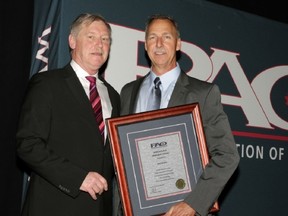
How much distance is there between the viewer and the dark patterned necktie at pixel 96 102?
2.46m

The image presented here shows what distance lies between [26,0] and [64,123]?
1.40 meters

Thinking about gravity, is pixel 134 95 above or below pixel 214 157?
above

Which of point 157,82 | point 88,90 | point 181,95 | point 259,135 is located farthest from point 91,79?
point 259,135

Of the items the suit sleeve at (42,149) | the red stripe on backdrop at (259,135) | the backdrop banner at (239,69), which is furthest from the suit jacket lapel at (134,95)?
the red stripe on backdrop at (259,135)

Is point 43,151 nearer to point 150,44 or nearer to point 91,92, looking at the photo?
point 91,92

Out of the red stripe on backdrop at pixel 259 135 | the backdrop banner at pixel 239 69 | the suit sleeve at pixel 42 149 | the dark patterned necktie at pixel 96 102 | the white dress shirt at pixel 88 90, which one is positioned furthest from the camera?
the red stripe on backdrop at pixel 259 135

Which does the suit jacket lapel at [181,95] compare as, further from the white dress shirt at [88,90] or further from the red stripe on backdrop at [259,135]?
the red stripe on backdrop at [259,135]

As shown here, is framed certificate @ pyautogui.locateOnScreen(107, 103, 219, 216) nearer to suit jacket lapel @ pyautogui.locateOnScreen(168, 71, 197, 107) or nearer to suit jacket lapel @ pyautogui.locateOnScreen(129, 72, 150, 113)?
suit jacket lapel @ pyautogui.locateOnScreen(168, 71, 197, 107)

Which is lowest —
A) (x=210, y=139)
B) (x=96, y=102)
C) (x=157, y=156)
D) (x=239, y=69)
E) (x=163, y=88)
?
(x=157, y=156)

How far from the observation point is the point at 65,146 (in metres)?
2.33

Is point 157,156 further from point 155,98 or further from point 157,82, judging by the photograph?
point 157,82

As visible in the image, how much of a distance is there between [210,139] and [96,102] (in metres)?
0.67

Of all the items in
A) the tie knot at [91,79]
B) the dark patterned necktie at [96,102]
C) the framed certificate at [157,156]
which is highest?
the tie knot at [91,79]

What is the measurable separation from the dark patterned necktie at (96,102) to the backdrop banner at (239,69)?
2.93ft
